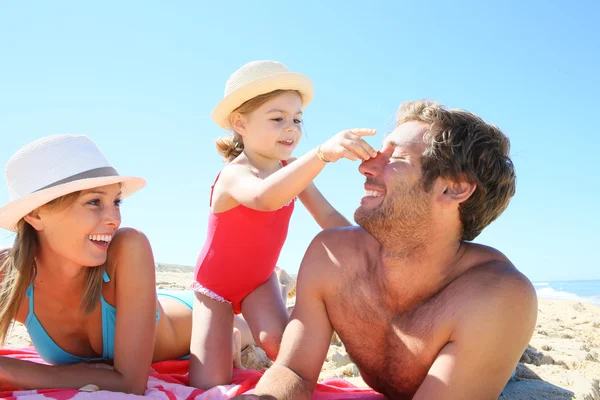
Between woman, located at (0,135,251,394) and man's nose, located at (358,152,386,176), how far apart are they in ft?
4.68

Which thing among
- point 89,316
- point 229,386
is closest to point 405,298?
point 229,386

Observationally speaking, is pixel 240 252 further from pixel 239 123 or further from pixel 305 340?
pixel 305 340

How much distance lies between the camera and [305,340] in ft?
9.79

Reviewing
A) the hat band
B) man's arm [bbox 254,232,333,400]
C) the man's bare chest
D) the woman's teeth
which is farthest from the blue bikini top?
the man's bare chest

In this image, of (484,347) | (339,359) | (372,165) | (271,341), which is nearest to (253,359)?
(339,359)

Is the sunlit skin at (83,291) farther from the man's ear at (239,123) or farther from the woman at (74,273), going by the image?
the man's ear at (239,123)

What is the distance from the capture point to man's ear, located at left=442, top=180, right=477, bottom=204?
122 inches

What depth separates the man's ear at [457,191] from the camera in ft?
10.2

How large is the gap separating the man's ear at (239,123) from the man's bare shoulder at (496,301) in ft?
8.38

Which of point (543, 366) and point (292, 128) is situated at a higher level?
point (292, 128)

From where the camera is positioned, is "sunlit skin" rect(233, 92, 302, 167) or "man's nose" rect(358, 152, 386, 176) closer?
"man's nose" rect(358, 152, 386, 176)

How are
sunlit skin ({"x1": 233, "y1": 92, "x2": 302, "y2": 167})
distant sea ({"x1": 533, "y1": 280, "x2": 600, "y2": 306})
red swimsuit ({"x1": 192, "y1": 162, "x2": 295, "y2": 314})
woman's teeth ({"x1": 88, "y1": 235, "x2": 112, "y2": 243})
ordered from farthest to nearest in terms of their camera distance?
1. distant sea ({"x1": 533, "y1": 280, "x2": 600, "y2": 306})
2. sunlit skin ({"x1": 233, "y1": 92, "x2": 302, "y2": 167})
3. red swimsuit ({"x1": 192, "y1": 162, "x2": 295, "y2": 314})
4. woman's teeth ({"x1": 88, "y1": 235, "x2": 112, "y2": 243})

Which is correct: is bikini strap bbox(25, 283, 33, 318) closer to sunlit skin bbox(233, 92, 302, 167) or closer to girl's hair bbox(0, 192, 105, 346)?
girl's hair bbox(0, 192, 105, 346)

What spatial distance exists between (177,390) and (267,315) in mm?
889
